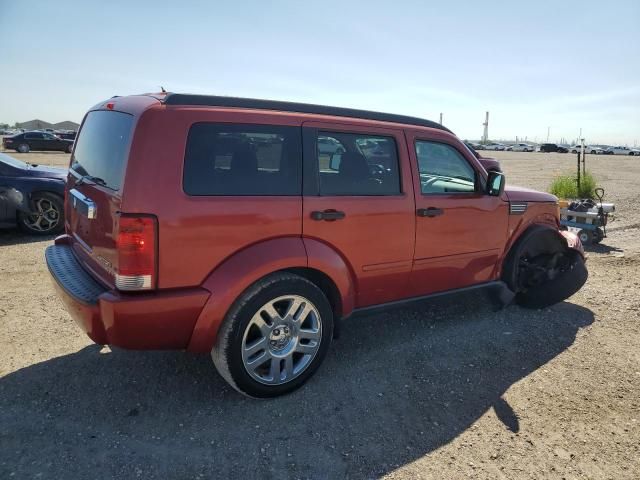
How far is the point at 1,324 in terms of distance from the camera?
4012 mm

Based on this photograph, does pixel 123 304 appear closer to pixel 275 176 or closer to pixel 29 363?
pixel 275 176

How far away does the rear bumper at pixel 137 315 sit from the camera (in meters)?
2.54

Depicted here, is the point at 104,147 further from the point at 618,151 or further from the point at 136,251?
the point at 618,151

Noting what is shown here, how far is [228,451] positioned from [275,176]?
5.50 ft

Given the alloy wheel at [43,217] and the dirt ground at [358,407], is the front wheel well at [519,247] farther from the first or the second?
the alloy wheel at [43,217]

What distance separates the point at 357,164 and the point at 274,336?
4.51ft

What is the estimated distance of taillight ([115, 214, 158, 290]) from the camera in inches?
98.7

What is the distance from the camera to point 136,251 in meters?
2.52

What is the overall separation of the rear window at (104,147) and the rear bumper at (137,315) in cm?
66

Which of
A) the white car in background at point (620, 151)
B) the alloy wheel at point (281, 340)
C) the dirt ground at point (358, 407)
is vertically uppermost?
the white car in background at point (620, 151)

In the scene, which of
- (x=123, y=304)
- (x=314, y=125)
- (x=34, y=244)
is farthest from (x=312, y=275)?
(x=34, y=244)

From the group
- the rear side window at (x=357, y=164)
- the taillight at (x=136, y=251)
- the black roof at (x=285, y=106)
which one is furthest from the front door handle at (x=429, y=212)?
Result: the taillight at (x=136, y=251)

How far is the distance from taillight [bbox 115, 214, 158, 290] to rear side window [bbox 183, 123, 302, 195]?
0.32 meters

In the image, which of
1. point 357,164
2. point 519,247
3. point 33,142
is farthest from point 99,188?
point 33,142
